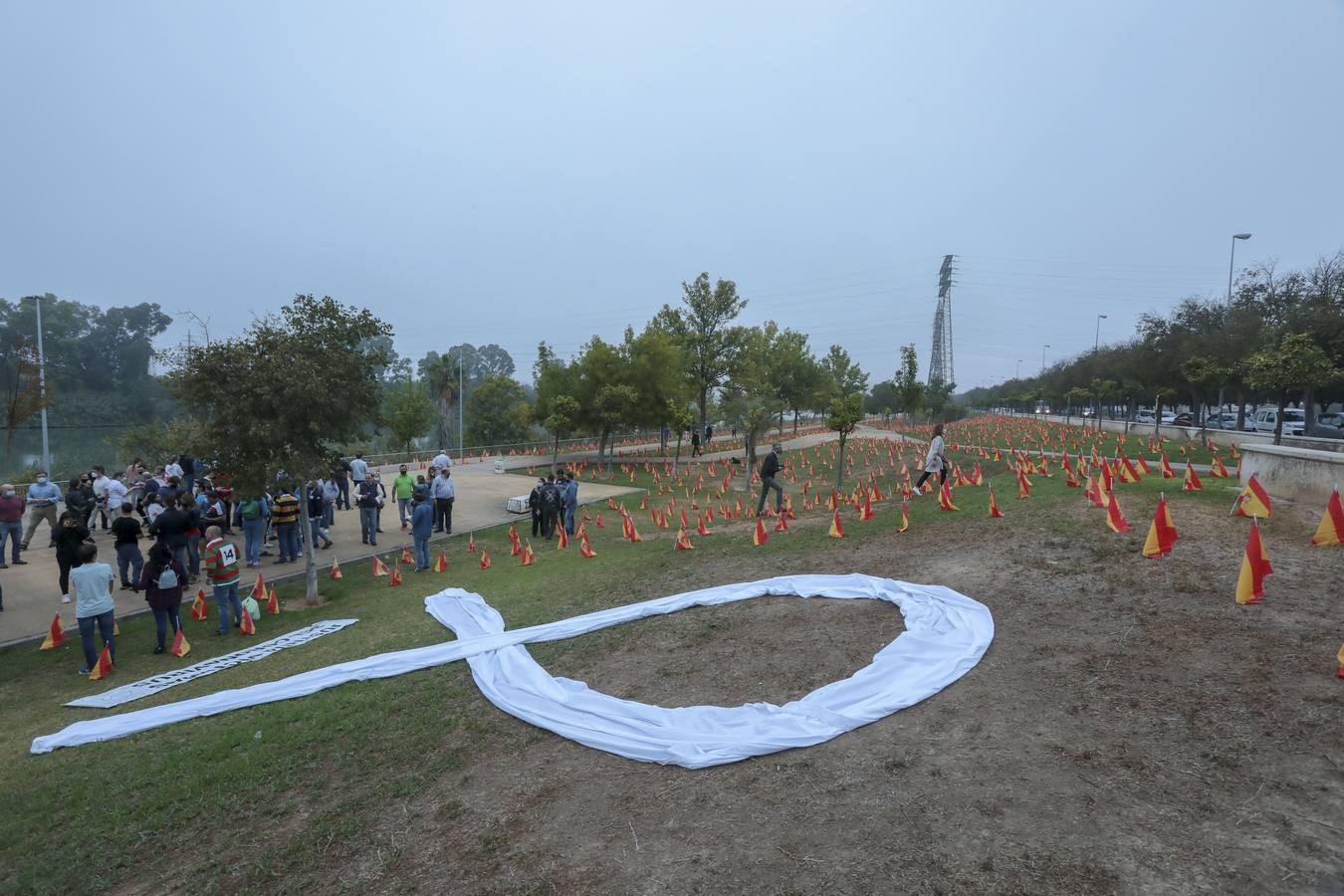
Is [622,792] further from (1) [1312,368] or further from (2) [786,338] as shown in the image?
(2) [786,338]

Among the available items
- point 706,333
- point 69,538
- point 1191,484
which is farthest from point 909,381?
point 69,538

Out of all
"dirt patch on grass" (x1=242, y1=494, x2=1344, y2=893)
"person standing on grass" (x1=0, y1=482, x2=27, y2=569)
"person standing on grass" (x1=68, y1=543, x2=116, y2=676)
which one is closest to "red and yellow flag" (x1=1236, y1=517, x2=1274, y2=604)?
"dirt patch on grass" (x1=242, y1=494, x2=1344, y2=893)

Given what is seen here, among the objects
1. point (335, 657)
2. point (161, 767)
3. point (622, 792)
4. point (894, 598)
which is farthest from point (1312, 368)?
point (161, 767)

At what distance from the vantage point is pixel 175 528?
9820 mm

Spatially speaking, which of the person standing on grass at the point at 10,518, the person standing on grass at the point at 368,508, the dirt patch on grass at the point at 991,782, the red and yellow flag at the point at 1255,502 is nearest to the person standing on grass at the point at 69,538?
the person standing on grass at the point at 10,518

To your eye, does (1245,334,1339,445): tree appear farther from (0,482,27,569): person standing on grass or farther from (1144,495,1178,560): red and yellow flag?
(0,482,27,569): person standing on grass

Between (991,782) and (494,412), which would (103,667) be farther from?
(494,412)

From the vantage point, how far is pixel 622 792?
4.38 m

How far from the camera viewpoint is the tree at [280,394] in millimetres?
10180

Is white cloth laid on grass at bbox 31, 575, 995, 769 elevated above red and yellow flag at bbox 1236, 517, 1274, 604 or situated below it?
below

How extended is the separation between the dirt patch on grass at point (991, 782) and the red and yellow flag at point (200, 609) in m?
7.59

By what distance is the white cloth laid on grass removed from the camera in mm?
4875

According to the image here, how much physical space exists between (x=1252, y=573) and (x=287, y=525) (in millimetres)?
15820

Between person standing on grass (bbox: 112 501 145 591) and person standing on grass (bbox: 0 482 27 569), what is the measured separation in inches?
138
